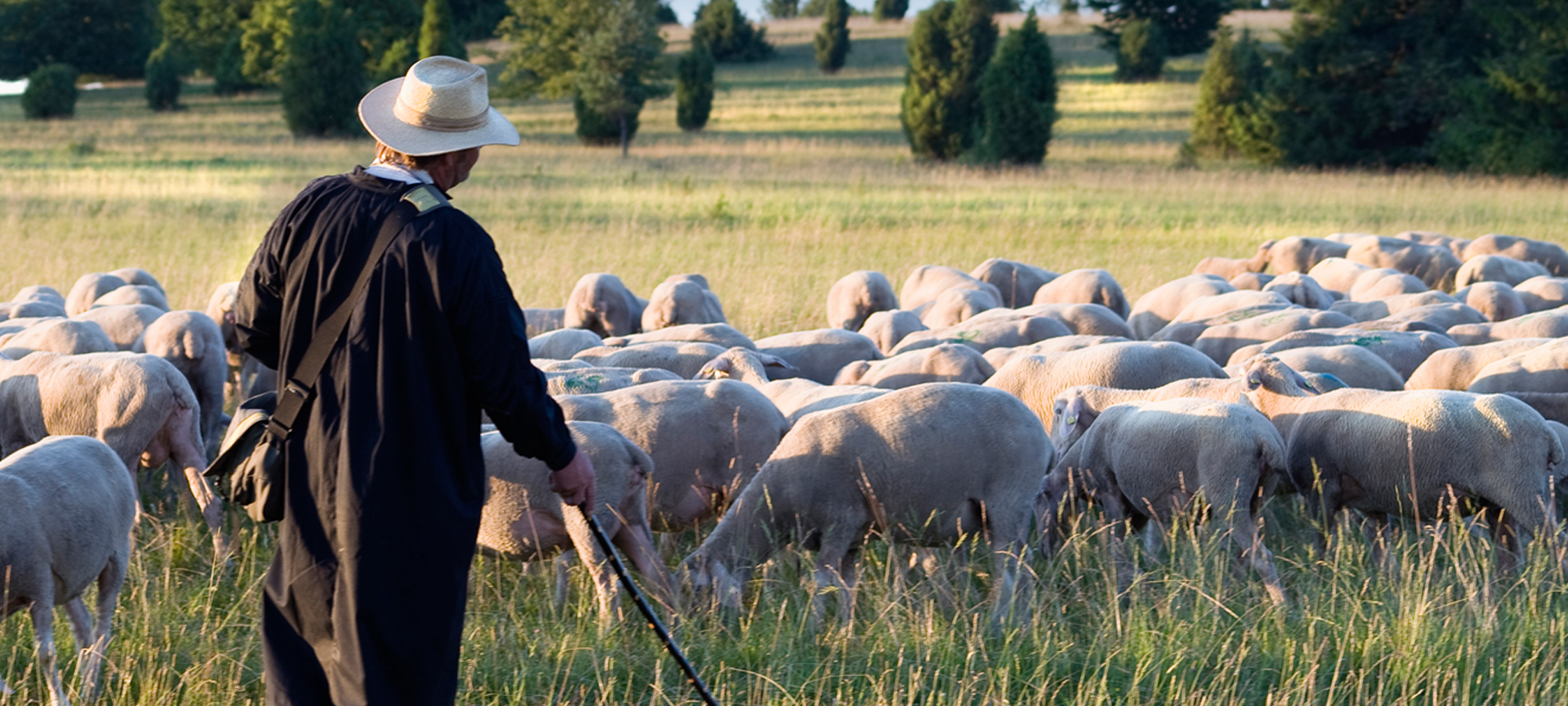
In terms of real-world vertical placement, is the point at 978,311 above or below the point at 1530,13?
below

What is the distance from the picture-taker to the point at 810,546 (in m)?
5.85

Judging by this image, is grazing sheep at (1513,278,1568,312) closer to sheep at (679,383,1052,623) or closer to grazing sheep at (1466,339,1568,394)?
grazing sheep at (1466,339,1568,394)

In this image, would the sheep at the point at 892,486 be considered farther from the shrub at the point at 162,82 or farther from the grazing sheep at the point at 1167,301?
the shrub at the point at 162,82

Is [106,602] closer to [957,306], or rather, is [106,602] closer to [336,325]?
[336,325]

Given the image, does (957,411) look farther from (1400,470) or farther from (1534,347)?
(1534,347)

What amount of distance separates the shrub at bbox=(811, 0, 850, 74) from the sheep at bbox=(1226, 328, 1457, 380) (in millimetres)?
64747

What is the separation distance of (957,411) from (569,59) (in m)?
53.2

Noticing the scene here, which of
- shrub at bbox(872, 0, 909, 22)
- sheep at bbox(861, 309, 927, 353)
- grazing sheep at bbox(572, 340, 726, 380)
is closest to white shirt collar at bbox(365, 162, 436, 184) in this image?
grazing sheep at bbox(572, 340, 726, 380)

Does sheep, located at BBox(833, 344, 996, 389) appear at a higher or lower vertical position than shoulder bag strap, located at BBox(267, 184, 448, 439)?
lower

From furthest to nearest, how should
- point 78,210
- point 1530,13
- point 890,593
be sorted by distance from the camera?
point 1530,13 < point 78,210 < point 890,593

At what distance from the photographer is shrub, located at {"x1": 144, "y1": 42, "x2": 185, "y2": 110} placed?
58875mm

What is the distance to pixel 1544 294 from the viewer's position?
1202cm

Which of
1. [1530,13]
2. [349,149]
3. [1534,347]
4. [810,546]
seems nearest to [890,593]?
[810,546]

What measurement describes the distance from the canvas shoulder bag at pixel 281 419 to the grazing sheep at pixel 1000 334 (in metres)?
6.45
